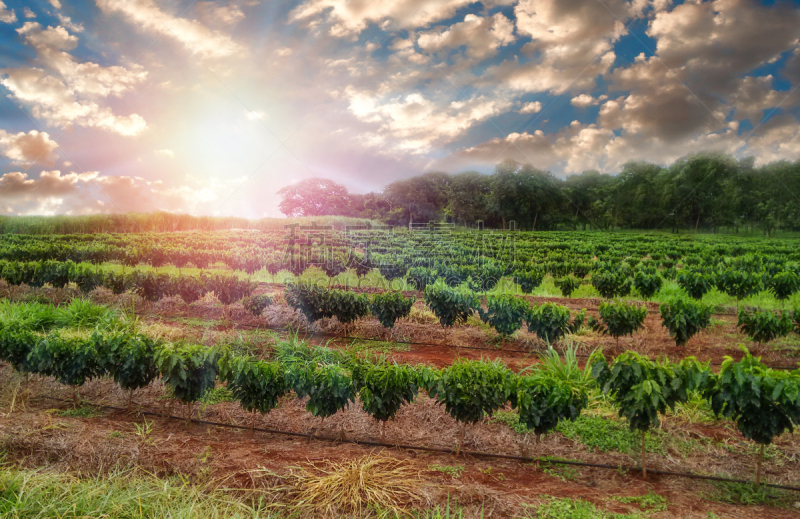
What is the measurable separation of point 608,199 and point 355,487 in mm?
42522

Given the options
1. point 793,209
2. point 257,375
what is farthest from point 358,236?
point 793,209

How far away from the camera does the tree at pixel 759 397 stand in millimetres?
4664

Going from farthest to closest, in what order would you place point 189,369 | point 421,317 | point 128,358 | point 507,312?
point 421,317 → point 507,312 → point 128,358 → point 189,369

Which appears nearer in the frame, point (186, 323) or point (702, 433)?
point (702, 433)

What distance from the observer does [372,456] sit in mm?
5539

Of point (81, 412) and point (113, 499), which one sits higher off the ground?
point (113, 499)

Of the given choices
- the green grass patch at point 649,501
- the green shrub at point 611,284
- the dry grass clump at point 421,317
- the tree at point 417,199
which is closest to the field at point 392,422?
the green grass patch at point 649,501

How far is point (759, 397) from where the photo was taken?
4.79 metres

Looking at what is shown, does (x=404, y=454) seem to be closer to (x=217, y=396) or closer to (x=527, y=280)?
(x=217, y=396)

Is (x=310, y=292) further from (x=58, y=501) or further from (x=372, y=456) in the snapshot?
(x=58, y=501)

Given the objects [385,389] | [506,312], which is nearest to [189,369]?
[385,389]

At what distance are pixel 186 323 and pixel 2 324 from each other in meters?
4.62

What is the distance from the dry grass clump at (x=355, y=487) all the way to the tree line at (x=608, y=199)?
106ft

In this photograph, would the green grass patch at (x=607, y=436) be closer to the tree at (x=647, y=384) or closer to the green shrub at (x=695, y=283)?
the tree at (x=647, y=384)
